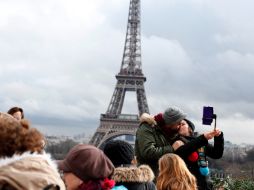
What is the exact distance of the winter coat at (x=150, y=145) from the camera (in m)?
5.56

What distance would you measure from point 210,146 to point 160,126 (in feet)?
2.21

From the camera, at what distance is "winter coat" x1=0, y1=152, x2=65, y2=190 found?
219 cm

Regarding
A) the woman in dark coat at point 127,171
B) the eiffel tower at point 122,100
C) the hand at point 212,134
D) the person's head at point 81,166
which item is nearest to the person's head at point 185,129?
the hand at point 212,134

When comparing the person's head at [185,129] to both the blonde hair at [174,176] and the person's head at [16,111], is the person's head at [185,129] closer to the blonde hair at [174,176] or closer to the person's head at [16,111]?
the blonde hair at [174,176]

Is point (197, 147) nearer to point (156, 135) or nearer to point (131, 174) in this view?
point (156, 135)

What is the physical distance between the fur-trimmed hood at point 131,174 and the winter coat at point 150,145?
1.14 meters

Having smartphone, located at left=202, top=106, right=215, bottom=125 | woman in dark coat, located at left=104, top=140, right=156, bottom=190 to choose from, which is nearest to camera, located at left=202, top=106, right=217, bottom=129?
smartphone, located at left=202, top=106, right=215, bottom=125

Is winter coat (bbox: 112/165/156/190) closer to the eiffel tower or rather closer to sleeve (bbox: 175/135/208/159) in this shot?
sleeve (bbox: 175/135/208/159)

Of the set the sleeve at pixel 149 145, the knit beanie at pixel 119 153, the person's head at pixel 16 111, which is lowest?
the knit beanie at pixel 119 153

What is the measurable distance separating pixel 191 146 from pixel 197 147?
88mm

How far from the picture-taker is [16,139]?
7.97 feet

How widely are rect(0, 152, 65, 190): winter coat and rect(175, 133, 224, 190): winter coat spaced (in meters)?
3.25

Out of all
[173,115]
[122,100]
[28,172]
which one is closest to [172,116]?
[173,115]

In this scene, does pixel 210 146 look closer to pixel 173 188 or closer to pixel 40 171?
pixel 173 188
